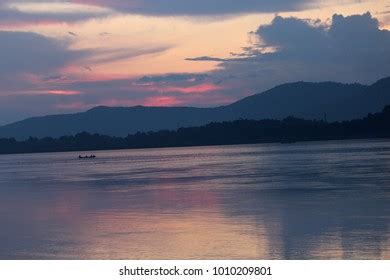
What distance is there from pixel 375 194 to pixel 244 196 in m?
2.47

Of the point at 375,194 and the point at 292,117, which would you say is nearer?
the point at 375,194

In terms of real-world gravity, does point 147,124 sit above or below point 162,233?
above

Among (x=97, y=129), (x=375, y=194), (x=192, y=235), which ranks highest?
(x=97, y=129)

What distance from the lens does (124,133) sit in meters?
72.5

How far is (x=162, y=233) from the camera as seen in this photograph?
9.27m

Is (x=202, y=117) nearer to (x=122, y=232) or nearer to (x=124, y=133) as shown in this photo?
(x=124, y=133)
